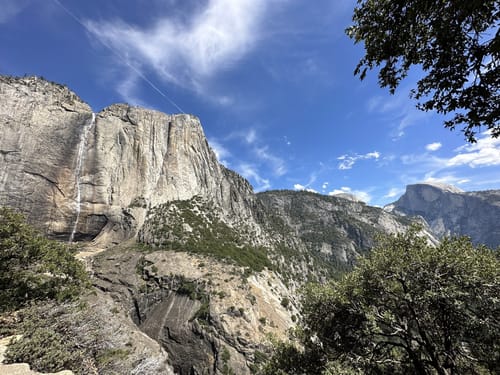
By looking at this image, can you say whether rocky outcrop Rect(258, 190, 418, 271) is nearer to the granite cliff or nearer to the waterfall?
the granite cliff

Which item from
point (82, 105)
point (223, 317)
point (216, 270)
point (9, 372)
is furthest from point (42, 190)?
point (9, 372)

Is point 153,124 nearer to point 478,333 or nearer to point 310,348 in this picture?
point 310,348

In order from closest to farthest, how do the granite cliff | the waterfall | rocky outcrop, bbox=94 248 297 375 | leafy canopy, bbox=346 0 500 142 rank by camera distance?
leafy canopy, bbox=346 0 500 142 < rocky outcrop, bbox=94 248 297 375 < the granite cliff < the waterfall

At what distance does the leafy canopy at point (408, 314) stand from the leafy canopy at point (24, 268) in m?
15.2

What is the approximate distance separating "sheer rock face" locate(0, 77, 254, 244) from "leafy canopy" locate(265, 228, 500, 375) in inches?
1767

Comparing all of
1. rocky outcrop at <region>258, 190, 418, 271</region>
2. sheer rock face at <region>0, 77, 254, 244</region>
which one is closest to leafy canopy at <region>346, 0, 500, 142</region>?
sheer rock face at <region>0, 77, 254, 244</region>

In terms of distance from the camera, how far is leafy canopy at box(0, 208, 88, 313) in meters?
13.5

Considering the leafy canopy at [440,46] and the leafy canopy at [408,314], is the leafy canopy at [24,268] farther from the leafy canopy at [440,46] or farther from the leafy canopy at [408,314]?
the leafy canopy at [440,46]

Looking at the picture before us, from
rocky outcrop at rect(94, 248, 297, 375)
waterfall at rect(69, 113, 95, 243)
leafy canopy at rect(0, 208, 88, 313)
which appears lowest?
rocky outcrop at rect(94, 248, 297, 375)

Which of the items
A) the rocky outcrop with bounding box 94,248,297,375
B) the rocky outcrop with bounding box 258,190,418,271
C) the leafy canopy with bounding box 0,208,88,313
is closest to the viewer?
the leafy canopy with bounding box 0,208,88,313

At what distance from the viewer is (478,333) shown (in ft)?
29.1

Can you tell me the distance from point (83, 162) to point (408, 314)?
5934 cm

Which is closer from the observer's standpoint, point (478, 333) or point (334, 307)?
point (478, 333)

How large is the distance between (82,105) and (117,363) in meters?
63.2
